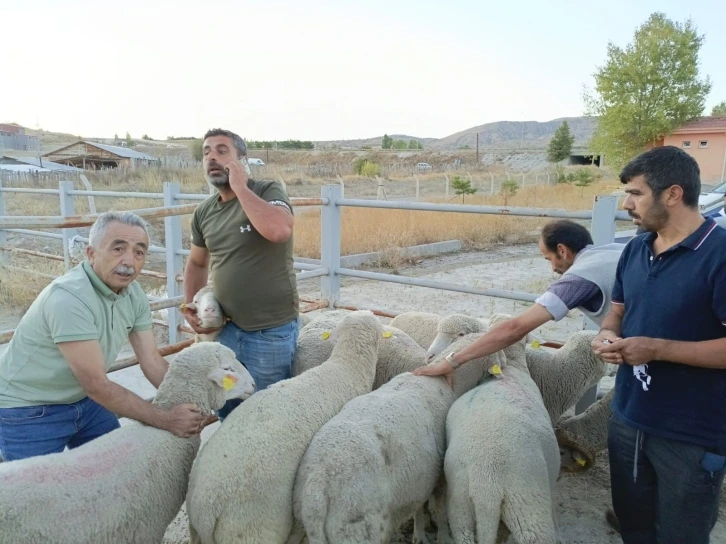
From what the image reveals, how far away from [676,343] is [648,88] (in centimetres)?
3676

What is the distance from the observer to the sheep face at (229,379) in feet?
7.72

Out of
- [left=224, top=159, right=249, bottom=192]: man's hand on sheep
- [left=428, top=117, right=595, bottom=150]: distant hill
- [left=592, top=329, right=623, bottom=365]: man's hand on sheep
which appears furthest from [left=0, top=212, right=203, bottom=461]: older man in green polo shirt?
[left=428, top=117, right=595, bottom=150]: distant hill

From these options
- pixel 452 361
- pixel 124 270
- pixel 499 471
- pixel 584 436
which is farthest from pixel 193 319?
pixel 584 436

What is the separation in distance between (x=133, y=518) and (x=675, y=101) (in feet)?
128

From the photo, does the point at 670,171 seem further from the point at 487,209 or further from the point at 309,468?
the point at 487,209

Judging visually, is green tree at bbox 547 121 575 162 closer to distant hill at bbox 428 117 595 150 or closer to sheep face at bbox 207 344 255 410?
sheep face at bbox 207 344 255 410

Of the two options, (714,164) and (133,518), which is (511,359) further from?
(714,164)

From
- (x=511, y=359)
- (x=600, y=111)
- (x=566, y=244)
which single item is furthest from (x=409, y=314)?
(x=600, y=111)

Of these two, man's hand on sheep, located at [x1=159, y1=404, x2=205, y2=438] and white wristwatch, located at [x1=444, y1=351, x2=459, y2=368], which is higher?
white wristwatch, located at [x1=444, y1=351, x2=459, y2=368]

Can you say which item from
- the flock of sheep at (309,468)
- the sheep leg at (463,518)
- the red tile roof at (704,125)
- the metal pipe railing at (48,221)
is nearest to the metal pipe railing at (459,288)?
the flock of sheep at (309,468)

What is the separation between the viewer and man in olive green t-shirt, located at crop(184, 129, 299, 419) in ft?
9.07

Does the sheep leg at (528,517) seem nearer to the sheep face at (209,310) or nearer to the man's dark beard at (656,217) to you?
the man's dark beard at (656,217)

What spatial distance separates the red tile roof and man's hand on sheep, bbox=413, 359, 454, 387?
37.7m

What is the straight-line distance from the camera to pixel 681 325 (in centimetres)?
195
